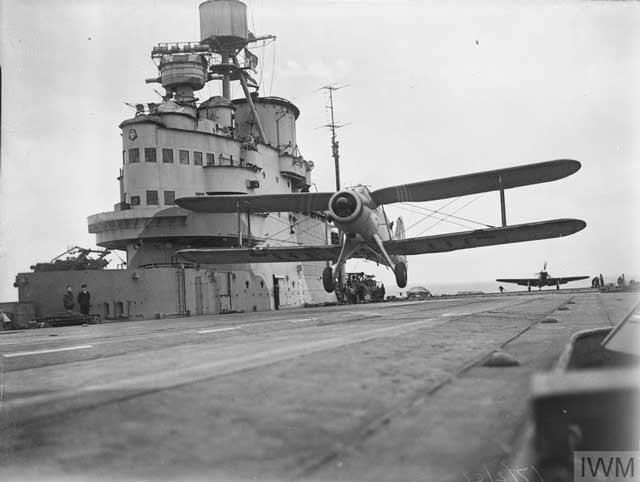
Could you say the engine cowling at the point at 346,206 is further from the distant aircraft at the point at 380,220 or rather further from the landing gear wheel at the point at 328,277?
the landing gear wheel at the point at 328,277

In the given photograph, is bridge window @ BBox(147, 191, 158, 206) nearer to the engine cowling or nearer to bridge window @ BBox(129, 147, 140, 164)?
bridge window @ BBox(129, 147, 140, 164)

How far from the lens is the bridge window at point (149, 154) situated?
87.0 ft

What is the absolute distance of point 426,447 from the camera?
192 centimetres

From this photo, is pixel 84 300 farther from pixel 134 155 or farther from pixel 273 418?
pixel 273 418

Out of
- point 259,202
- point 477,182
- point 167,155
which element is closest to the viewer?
point 477,182

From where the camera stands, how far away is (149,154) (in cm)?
2655

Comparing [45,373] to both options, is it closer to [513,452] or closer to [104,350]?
[104,350]

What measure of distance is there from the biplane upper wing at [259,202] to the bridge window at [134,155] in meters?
5.49

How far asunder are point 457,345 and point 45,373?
315 cm

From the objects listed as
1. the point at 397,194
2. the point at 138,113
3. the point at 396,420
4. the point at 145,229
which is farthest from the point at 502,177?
the point at 396,420

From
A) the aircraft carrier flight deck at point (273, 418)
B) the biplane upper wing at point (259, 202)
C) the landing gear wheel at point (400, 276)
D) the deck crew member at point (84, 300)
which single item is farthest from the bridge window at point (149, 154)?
the aircraft carrier flight deck at point (273, 418)

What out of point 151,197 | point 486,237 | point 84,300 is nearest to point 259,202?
point 151,197

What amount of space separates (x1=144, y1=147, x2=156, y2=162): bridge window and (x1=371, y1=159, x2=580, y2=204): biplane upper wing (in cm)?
1121

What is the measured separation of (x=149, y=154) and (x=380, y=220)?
1166 cm
